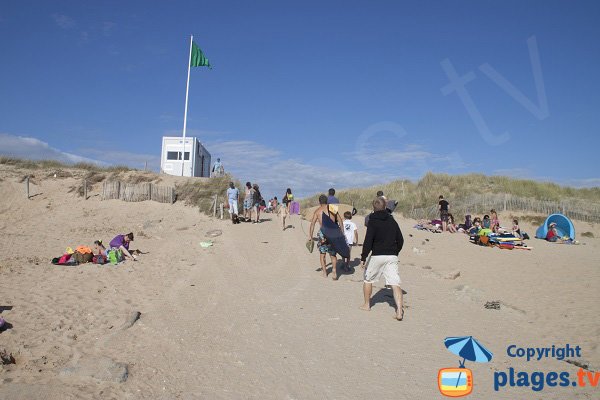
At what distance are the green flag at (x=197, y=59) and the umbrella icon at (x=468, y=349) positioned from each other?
25894 millimetres

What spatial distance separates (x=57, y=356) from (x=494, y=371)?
205 inches

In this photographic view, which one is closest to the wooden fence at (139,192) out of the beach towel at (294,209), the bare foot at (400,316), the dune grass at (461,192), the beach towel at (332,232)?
the beach towel at (294,209)

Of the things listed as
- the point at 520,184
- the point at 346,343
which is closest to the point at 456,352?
the point at 346,343

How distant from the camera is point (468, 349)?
17.2 ft

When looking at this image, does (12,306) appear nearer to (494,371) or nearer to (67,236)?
(494,371)

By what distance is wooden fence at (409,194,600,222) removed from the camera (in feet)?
74.4

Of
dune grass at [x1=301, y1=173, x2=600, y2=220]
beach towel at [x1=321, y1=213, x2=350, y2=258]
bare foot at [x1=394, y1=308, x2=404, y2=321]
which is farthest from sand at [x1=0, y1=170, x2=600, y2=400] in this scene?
dune grass at [x1=301, y1=173, x2=600, y2=220]

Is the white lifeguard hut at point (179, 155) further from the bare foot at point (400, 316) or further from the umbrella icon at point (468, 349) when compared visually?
the umbrella icon at point (468, 349)

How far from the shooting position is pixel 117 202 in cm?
2028

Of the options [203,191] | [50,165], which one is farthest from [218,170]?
[50,165]

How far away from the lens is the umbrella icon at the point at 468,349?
5062 mm

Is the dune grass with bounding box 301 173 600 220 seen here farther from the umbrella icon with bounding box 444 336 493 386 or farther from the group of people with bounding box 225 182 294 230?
the umbrella icon with bounding box 444 336 493 386

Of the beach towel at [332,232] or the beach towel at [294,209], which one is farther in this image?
the beach towel at [294,209]

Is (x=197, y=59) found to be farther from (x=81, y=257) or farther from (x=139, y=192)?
(x=81, y=257)
